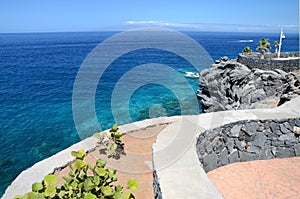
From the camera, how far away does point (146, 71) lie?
148 ft

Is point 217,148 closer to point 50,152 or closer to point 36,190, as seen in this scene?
point 36,190

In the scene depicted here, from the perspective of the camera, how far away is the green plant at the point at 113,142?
7.47 m

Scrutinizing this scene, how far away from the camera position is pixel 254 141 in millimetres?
6367

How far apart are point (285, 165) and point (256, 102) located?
14.6 metres

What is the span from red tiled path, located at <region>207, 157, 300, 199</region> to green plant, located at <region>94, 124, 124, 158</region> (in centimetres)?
307

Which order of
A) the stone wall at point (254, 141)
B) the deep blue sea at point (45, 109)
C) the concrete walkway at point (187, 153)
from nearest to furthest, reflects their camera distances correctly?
the concrete walkway at point (187, 153) < the stone wall at point (254, 141) < the deep blue sea at point (45, 109)

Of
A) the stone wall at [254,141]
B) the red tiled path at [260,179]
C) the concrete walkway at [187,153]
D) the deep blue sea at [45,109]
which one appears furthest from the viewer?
the deep blue sea at [45,109]

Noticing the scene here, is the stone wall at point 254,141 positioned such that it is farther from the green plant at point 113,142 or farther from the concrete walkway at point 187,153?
the green plant at point 113,142

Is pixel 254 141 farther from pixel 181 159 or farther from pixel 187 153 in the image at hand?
pixel 181 159

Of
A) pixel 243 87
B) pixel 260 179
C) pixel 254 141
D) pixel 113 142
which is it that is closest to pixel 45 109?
pixel 113 142

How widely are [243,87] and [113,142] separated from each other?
17.3m

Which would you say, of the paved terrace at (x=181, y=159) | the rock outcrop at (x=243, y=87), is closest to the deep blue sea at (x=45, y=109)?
the rock outcrop at (x=243, y=87)

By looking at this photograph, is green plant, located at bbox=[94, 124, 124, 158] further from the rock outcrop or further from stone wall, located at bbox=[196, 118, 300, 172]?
the rock outcrop

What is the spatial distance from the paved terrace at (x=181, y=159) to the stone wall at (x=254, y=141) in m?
0.19
